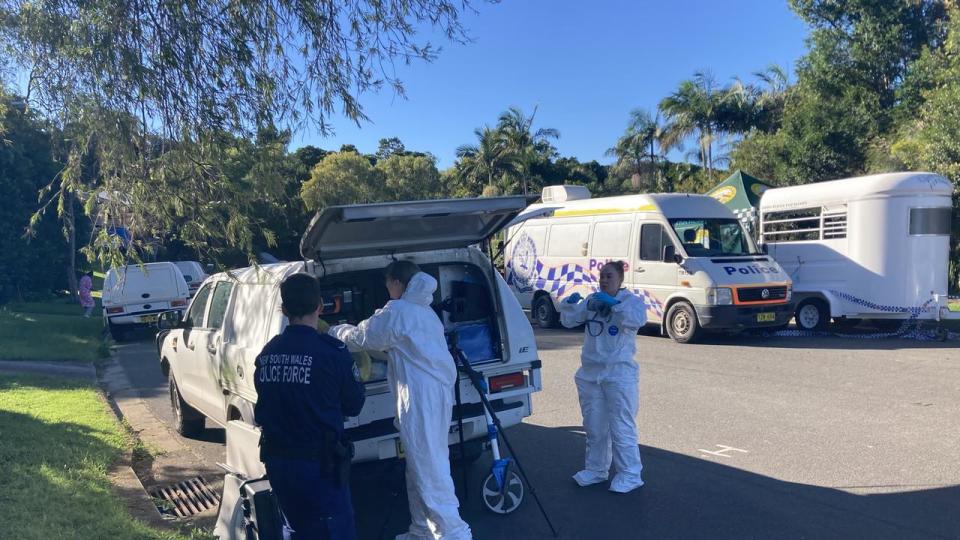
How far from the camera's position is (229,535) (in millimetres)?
4137

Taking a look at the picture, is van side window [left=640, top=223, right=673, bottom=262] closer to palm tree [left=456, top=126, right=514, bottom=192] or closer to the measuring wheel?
the measuring wheel

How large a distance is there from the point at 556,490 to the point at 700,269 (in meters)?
8.02

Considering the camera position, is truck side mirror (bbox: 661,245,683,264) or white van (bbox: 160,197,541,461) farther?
truck side mirror (bbox: 661,245,683,264)

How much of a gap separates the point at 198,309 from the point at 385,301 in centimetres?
259

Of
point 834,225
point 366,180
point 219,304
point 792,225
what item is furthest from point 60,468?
point 366,180

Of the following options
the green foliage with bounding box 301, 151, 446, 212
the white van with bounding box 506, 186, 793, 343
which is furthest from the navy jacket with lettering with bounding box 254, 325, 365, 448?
the green foliage with bounding box 301, 151, 446, 212

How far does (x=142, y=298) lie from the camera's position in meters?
16.9

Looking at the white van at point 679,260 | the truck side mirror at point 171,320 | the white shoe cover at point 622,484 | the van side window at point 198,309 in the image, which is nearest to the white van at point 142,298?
the white van at point 679,260

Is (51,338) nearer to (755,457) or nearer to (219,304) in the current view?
(219,304)

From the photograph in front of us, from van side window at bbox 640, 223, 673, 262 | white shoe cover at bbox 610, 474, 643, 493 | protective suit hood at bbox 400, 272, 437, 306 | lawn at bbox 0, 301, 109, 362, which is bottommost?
white shoe cover at bbox 610, 474, 643, 493

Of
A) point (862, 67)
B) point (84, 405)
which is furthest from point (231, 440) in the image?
point (862, 67)

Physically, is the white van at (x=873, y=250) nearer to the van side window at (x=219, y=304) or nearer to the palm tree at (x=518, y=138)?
the van side window at (x=219, y=304)

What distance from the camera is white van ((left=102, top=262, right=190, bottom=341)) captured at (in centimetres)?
1667

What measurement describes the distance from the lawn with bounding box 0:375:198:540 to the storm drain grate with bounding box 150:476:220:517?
39 cm
